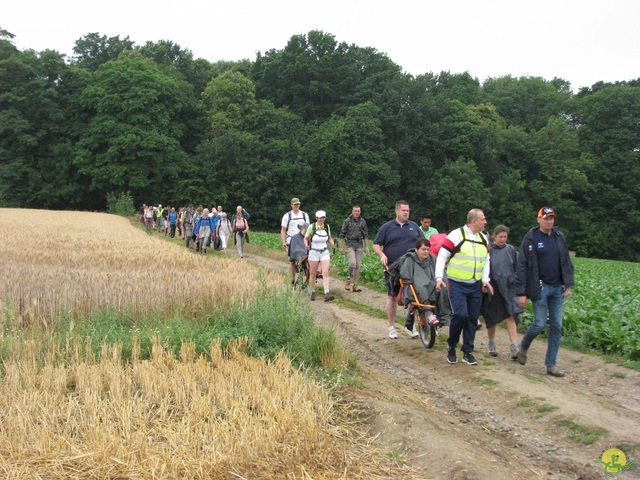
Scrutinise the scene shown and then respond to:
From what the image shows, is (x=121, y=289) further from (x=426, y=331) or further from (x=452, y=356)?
(x=452, y=356)

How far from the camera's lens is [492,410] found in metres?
6.08

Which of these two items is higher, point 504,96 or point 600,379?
point 504,96

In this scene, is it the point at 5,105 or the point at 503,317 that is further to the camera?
the point at 5,105

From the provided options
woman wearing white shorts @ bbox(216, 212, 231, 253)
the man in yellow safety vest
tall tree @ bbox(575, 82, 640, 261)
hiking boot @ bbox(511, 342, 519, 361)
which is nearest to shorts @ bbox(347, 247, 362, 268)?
hiking boot @ bbox(511, 342, 519, 361)

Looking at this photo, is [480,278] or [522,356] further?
[522,356]

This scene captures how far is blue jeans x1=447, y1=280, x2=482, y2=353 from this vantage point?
7.52 metres

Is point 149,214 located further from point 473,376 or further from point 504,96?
point 504,96

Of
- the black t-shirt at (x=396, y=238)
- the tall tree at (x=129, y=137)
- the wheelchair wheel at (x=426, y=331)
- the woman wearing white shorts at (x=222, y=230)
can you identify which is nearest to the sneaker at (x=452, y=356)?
the wheelchair wheel at (x=426, y=331)

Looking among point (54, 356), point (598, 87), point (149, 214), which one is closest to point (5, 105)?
point (149, 214)

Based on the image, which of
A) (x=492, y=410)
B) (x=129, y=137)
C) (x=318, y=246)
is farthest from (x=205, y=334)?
(x=129, y=137)

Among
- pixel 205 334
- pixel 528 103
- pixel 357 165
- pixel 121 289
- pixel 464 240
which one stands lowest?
pixel 205 334

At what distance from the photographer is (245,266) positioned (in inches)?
460

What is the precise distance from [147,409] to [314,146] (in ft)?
169

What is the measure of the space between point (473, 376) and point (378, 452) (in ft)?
10.7
